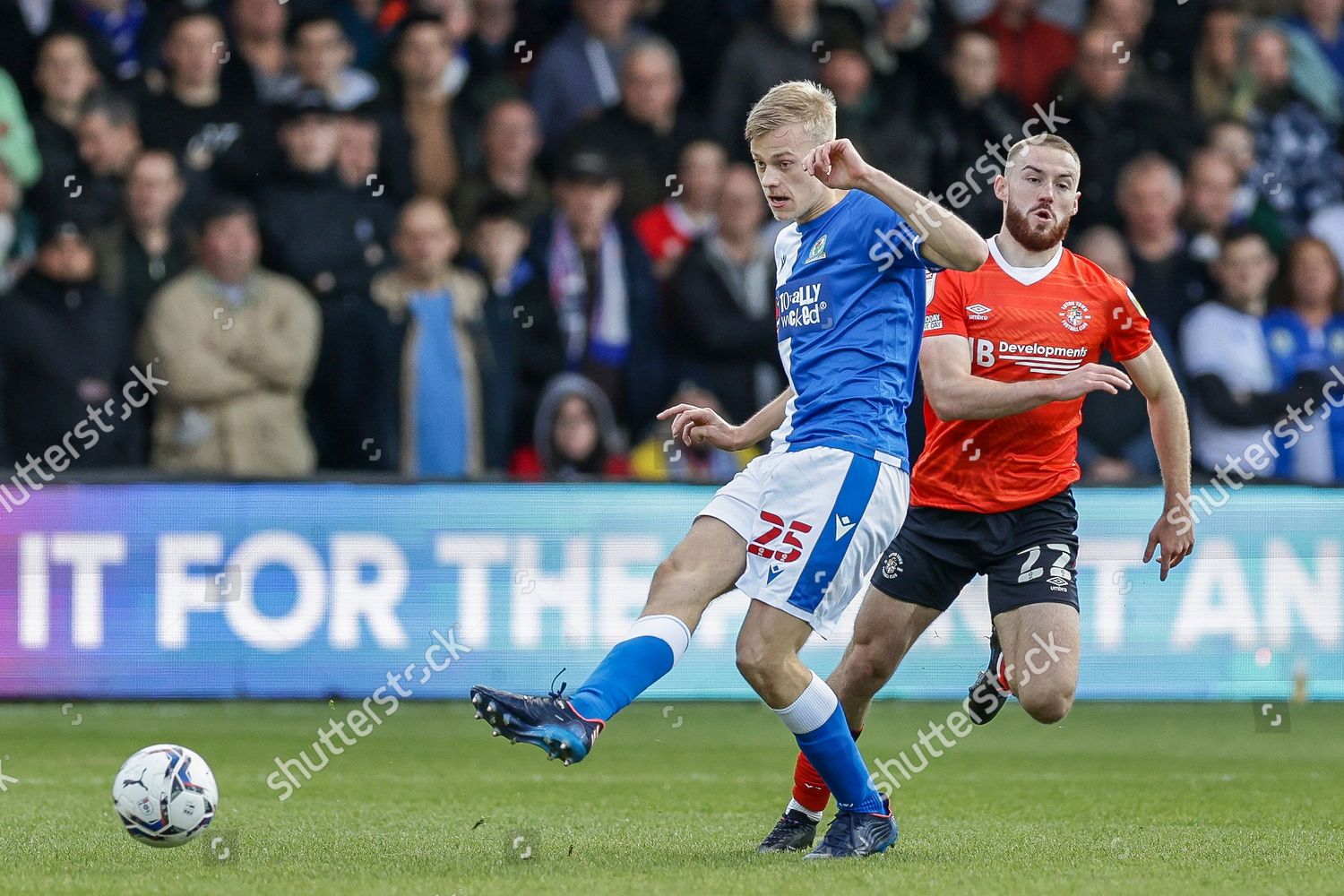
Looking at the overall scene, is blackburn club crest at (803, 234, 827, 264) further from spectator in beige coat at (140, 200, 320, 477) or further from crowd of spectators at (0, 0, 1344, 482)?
spectator in beige coat at (140, 200, 320, 477)

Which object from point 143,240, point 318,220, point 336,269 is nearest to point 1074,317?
point 336,269

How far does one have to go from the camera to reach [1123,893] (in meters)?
5.00

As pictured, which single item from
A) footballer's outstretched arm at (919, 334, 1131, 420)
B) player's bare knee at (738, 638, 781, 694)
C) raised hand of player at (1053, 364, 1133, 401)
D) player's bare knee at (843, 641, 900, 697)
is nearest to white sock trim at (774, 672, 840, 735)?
player's bare knee at (738, 638, 781, 694)

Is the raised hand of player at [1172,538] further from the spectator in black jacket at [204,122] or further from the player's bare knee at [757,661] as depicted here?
the spectator in black jacket at [204,122]

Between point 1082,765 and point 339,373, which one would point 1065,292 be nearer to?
point 1082,765

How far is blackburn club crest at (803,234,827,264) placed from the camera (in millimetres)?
5547

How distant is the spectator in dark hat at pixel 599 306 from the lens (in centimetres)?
1163

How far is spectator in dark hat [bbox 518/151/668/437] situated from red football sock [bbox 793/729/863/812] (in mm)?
5814

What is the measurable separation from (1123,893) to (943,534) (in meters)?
1.59

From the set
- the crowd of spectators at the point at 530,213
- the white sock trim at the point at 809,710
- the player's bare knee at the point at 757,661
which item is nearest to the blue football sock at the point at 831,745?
the white sock trim at the point at 809,710

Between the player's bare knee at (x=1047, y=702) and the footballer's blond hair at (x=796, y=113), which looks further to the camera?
the player's bare knee at (x=1047, y=702)

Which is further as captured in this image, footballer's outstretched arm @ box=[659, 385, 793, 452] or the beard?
the beard

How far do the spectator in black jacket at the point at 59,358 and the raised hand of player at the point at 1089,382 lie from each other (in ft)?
22.3

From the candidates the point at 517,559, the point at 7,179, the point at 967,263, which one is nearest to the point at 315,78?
the point at 7,179
